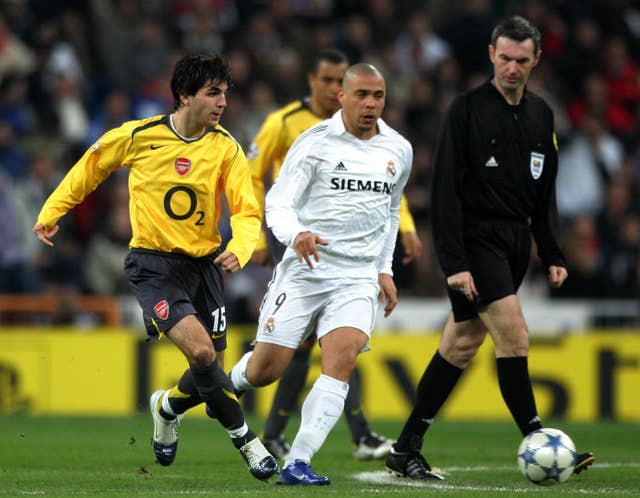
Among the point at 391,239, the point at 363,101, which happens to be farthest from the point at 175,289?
the point at 363,101

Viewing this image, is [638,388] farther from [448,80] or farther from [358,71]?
[358,71]

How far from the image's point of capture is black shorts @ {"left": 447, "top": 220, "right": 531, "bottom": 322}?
306 inches

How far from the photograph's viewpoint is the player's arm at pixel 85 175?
7.89 meters

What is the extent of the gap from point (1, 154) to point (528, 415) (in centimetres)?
967

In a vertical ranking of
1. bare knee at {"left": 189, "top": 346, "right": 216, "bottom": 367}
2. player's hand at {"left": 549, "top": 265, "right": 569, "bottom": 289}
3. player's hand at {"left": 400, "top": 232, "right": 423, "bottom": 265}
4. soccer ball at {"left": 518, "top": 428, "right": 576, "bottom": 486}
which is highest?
player's hand at {"left": 549, "top": 265, "right": 569, "bottom": 289}

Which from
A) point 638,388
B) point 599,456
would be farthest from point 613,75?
point 599,456

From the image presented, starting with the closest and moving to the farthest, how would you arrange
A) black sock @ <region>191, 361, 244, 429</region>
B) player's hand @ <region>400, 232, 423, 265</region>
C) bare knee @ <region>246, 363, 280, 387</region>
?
black sock @ <region>191, 361, 244, 429</region>, bare knee @ <region>246, 363, 280, 387</region>, player's hand @ <region>400, 232, 423, 265</region>

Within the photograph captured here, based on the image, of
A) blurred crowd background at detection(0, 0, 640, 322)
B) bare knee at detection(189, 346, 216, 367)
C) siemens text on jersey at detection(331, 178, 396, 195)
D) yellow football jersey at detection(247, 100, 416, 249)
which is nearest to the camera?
bare knee at detection(189, 346, 216, 367)

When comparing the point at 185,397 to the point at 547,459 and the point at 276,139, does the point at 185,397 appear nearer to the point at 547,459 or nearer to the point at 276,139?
the point at 547,459

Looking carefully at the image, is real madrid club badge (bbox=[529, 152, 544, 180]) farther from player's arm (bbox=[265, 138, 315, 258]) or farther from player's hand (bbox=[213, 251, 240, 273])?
player's hand (bbox=[213, 251, 240, 273])

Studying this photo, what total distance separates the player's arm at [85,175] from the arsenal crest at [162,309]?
A: 80 cm

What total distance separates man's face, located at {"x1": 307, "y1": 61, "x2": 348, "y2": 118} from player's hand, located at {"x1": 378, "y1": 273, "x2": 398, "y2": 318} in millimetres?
1917

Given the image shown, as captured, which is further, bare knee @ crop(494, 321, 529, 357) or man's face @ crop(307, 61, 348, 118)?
man's face @ crop(307, 61, 348, 118)

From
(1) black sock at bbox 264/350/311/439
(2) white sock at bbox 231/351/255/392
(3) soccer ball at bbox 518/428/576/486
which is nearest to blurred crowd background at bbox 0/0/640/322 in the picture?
(1) black sock at bbox 264/350/311/439
